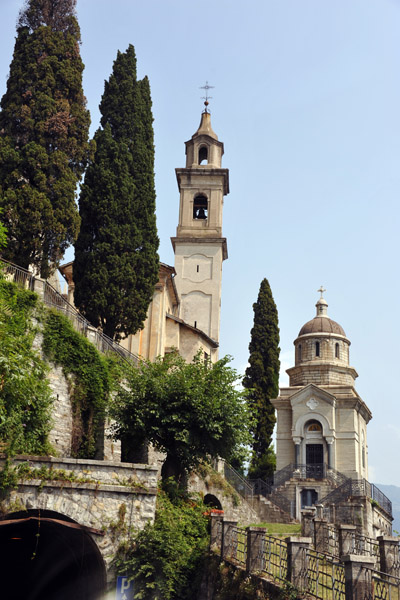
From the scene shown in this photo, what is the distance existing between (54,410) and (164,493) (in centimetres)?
401

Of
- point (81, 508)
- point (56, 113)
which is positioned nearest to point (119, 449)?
point (81, 508)

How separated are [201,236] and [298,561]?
37.0 metres

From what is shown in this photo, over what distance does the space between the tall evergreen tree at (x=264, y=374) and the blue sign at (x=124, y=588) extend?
2618 cm

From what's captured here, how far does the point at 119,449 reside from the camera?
71.5ft

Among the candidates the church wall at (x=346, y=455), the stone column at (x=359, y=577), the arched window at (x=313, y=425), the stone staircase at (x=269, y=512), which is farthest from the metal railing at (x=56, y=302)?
the church wall at (x=346, y=455)

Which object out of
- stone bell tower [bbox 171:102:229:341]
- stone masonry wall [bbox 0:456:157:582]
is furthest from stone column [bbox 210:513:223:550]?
stone bell tower [bbox 171:102:229:341]

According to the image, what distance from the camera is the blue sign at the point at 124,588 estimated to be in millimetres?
17641

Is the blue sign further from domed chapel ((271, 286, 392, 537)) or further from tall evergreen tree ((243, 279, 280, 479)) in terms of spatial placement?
tall evergreen tree ((243, 279, 280, 479))

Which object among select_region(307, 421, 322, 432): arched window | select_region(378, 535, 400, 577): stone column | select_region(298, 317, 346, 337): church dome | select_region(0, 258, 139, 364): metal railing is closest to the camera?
select_region(378, 535, 400, 577): stone column

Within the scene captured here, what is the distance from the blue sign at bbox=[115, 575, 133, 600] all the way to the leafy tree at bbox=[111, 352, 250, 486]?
157 inches

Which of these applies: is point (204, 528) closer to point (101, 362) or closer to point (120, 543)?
point (120, 543)

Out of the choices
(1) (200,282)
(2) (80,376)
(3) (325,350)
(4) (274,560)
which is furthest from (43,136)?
(3) (325,350)

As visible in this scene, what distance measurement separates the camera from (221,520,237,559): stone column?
17.3m

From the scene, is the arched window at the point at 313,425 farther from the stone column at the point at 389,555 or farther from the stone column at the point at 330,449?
the stone column at the point at 389,555
